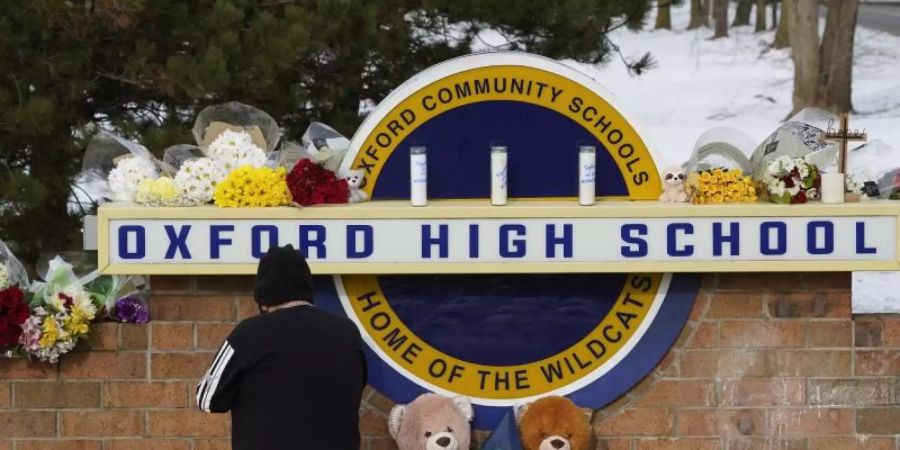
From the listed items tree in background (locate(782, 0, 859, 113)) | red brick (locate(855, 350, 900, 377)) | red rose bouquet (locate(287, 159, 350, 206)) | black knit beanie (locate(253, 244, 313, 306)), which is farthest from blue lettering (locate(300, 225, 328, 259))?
tree in background (locate(782, 0, 859, 113))

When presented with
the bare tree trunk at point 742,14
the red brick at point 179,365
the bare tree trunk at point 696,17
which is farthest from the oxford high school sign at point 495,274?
the bare tree trunk at point 742,14

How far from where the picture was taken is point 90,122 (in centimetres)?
1130

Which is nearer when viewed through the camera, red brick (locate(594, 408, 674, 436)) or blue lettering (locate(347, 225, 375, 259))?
blue lettering (locate(347, 225, 375, 259))

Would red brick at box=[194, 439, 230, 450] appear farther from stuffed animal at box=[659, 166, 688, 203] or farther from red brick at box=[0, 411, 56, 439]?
stuffed animal at box=[659, 166, 688, 203]

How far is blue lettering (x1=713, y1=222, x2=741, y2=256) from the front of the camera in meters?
6.18

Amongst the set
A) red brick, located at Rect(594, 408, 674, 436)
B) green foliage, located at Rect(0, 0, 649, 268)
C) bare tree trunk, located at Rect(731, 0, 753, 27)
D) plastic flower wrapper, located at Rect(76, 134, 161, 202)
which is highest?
bare tree trunk, located at Rect(731, 0, 753, 27)

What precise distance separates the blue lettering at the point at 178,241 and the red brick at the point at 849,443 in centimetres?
268

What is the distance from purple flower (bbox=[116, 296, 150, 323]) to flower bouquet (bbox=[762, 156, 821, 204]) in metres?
2.59

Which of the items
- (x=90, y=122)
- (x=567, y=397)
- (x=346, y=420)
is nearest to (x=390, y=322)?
(x=567, y=397)

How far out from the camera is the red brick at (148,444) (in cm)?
652

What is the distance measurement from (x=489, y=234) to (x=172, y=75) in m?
4.68

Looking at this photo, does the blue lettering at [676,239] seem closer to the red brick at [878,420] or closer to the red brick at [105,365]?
the red brick at [878,420]

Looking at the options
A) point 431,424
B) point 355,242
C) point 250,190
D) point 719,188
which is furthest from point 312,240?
point 719,188

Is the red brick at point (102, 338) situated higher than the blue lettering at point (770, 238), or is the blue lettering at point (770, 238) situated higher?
the blue lettering at point (770, 238)
